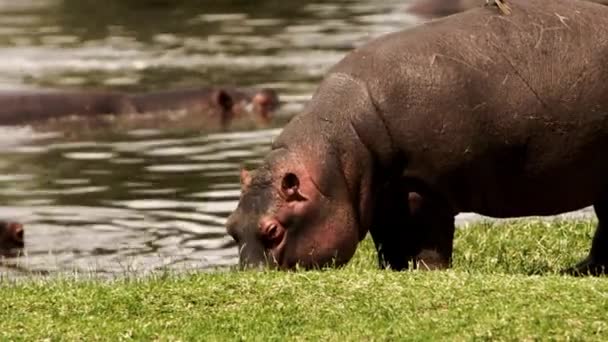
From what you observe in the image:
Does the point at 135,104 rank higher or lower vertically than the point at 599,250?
lower

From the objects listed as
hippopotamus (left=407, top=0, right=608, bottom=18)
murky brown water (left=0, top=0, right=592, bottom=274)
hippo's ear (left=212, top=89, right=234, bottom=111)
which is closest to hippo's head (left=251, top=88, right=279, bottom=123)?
murky brown water (left=0, top=0, right=592, bottom=274)

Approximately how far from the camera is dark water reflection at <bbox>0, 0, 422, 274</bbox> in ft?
40.2

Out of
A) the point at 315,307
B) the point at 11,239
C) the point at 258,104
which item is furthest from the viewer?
the point at 258,104

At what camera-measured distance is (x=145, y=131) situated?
693 inches

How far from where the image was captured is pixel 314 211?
28.9 ft

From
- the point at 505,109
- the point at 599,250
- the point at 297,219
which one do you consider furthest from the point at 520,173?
the point at 297,219

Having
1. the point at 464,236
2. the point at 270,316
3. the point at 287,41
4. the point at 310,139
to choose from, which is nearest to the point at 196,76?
Answer: the point at 287,41

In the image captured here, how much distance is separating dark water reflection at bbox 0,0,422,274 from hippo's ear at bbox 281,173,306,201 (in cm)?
153

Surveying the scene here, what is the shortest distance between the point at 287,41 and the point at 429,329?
15759mm

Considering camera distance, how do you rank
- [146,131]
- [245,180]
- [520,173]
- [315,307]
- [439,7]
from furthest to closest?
[439,7], [146,131], [245,180], [520,173], [315,307]

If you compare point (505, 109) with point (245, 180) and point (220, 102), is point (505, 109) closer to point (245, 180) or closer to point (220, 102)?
point (245, 180)

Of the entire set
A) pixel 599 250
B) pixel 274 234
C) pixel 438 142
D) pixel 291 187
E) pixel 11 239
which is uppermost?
pixel 438 142

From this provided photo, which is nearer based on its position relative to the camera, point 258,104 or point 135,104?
point 258,104

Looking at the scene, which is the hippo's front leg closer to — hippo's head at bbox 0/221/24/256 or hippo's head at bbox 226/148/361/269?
hippo's head at bbox 226/148/361/269
